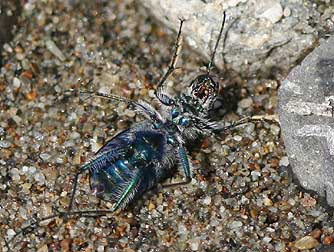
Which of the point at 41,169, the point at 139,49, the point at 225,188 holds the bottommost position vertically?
the point at 225,188

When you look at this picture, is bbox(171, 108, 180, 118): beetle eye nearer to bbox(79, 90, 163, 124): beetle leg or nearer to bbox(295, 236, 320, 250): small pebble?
bbox(79, 90, 163, 124): beetle leg

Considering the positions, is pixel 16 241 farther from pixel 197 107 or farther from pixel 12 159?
pixel 197 107

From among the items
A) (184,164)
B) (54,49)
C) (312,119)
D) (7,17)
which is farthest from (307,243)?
(7,17)

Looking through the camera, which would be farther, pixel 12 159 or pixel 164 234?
pixel 12 159

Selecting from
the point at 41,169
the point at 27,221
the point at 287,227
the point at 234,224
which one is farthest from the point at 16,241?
the point at 287,227

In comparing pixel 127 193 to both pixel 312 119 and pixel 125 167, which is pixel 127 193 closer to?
pixel 125 167

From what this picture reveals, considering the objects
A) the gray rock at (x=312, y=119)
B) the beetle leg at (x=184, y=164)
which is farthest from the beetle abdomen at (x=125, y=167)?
the gray rock at (x=312, y=119)

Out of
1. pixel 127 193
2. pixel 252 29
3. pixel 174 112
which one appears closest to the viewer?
pixel 127 193
